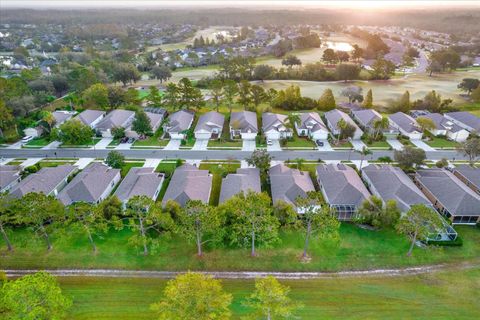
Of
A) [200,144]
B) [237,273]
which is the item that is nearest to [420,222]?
[237,273]

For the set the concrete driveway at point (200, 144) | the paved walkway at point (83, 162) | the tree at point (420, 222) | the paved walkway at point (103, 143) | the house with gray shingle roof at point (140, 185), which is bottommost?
the paved walkway at point (103, 143)

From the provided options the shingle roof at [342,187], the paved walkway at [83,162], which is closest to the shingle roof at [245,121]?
the shingle roof at [342,187]

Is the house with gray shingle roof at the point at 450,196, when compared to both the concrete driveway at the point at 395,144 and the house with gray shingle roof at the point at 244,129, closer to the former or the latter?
the concrete driveway at the point at 395,144

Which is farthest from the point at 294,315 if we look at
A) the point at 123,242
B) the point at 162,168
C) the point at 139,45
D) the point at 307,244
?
the point at 139,45

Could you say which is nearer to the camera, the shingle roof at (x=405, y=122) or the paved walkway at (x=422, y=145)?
the paved walkway at (x=422, y=145)

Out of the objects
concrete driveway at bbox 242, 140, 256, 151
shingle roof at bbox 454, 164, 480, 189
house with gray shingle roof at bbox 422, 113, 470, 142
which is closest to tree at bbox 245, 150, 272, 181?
concrete driveway at bbox 242, 140, 256, 151

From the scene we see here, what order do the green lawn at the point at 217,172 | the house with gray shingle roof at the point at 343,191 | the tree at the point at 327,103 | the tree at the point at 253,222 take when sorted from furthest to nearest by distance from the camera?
the tree at the point at 327,103
the green lawn at the point at 217,172
the house with gray shingle roof at the point at 343,191
the tree at the point at 253,222

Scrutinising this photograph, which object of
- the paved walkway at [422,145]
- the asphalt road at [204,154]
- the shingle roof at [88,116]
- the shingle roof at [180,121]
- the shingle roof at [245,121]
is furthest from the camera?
the shingle roof at [88,116]
